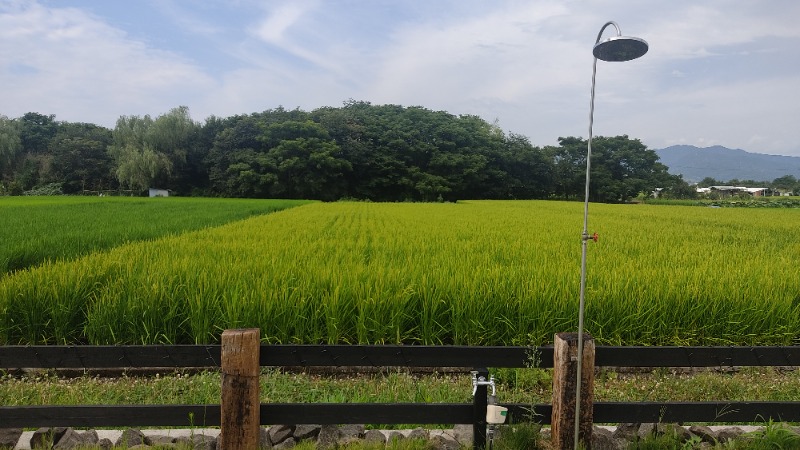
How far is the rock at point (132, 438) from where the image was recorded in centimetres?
302

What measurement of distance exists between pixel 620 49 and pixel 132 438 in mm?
3610

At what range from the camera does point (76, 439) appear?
3.05m

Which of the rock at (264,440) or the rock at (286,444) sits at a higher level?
the rock at (264,440)

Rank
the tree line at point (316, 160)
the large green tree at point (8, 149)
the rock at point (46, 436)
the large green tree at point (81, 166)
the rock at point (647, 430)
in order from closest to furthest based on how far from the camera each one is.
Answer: the rock at point (46, 436) < the rock at point (647, 430) < the tree line at point (316, 160) < the large green tree at point (81, 166) < the large green tree at point (8, 149)

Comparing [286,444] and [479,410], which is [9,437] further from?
[479,410]

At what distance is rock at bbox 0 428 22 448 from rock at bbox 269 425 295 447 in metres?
1.56

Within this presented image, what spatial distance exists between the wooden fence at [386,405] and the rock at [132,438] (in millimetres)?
317

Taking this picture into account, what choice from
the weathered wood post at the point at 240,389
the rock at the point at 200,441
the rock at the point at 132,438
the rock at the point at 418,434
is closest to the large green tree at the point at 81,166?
the rock at the point at 132,438

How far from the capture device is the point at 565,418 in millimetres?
2799

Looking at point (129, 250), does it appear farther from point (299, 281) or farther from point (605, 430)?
point (605, 430)

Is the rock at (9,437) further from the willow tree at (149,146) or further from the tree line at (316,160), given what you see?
the willow tree at (149,146)

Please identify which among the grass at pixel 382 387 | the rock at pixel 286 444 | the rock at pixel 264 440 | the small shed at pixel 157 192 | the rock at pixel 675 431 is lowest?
the grass at pixel 382 387

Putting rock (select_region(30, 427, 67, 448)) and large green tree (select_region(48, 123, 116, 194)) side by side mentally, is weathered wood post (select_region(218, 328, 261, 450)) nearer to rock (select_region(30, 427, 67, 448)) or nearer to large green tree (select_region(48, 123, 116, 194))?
rock (select_region(30, 427, 67, 448))

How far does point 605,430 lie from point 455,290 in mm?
2278
